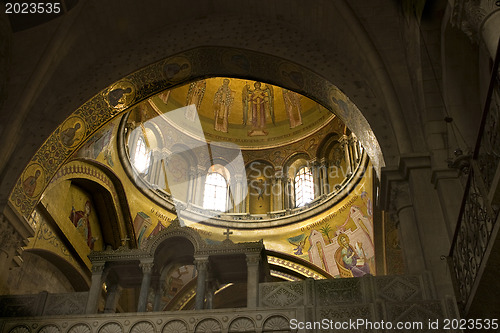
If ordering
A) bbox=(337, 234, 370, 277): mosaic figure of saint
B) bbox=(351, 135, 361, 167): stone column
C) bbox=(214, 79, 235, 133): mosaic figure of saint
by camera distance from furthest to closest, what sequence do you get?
1. bbox=(214, 79, 235, 133): mosaic figure of saint
2. bbox=(351, 135, 361, 167): stone column
3. bbox=(337, 234, 370, 277): mosaic figure of saint

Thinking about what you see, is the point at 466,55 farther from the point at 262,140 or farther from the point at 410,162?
the point at 262,140

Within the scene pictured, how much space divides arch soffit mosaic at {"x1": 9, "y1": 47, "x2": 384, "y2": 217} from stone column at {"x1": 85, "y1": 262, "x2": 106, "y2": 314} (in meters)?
2.15

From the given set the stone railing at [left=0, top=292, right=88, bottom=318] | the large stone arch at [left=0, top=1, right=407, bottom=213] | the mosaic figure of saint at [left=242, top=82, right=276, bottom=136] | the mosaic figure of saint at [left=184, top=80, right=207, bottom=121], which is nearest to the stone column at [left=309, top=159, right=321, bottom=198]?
the mosaic figure of saint at [left=242, top=82, right=276, bottom=136]

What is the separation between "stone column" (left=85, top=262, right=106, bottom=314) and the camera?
9.77 meters

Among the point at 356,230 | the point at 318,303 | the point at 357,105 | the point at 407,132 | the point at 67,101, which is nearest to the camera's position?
the point at 318,303

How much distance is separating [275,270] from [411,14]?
10.5 meters

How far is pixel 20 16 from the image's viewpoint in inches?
453

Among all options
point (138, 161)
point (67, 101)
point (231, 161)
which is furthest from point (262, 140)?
point (67, 101)

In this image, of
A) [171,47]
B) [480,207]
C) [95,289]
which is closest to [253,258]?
[95,289]

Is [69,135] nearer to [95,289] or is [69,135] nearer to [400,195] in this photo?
[95,289]

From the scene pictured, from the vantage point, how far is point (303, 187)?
20.3 metres

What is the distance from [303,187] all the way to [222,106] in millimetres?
5014

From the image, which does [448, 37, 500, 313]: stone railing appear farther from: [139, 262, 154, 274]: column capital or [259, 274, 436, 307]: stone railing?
[139, 262, 154, 274]: column capital

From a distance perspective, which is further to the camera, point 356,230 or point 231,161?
point 231,161
